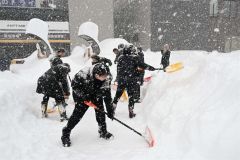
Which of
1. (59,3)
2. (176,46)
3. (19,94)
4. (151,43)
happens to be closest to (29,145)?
(19,94)

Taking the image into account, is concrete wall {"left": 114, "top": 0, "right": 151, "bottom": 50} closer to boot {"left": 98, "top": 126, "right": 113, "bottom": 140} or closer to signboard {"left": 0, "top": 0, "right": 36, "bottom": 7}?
signboard {"left": 0, "top": 0, "right": 36, "bottom": 7}

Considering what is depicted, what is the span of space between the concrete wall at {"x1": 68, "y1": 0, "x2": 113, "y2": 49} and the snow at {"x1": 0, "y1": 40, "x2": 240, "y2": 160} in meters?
18.3

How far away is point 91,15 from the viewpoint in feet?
86.9

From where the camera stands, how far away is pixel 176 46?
30.4 meters

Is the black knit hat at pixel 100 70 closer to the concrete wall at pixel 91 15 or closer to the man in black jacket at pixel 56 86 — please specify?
the man in black jacket at pixel 56 86

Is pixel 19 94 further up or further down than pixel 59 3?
further down

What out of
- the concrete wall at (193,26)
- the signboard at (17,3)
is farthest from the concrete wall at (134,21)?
the signboard at (17,3)

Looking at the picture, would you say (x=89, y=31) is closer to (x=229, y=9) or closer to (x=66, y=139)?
(x=66, y=139)

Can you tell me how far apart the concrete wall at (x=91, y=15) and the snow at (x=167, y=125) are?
18279 millimetres

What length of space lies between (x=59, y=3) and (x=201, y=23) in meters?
13.6

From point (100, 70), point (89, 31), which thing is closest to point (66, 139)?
point (100, 70)

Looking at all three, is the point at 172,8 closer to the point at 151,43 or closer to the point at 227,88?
the point at 151,43

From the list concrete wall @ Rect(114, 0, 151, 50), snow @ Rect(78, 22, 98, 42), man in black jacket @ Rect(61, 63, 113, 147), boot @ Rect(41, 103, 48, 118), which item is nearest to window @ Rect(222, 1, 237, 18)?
concrete wall @ Rect(114, 0, 151, 50)

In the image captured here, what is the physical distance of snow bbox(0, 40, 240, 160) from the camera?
14.5 feet
